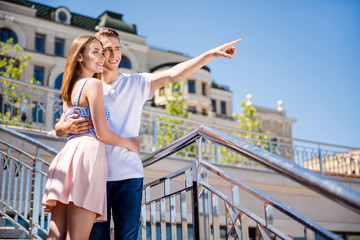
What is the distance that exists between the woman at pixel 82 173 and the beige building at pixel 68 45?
24.6 metres

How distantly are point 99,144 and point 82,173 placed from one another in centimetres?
18

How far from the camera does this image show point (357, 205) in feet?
4.52

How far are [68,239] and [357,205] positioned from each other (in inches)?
53.8

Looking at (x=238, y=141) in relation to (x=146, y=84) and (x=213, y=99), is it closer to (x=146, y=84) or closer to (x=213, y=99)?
(x=146, y=84)

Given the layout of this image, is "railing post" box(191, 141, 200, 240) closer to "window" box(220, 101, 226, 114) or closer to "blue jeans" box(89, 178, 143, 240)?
"blue jeans" box(89, 178, 143, 240)

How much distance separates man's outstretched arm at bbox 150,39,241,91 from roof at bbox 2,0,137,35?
1276 inches

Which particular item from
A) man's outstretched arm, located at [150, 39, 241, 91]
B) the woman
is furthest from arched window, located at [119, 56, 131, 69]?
the woman

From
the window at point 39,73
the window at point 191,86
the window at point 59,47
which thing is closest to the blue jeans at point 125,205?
the window at point 39,73

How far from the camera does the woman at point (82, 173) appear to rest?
2.07 meters

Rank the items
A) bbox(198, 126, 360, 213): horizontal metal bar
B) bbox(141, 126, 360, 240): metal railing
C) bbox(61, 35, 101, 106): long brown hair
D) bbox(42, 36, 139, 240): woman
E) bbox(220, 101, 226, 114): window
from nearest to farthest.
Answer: bbox(198, 126, 360, 213): horizontal metal bar
bbox(141, 126, 360, 240): metal railing
bbox(42, 36, 139, 240): woman
bbox(61, 35, 101, 106): long brown hair
bbox(220, 101, 226, 114): window

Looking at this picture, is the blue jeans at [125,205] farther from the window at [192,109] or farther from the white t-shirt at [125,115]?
the window at [192,109]

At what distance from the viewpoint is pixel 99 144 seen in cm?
220

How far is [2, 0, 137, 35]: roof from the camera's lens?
1348 inches

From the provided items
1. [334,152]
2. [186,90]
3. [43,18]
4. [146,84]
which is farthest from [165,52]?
[146,84]
